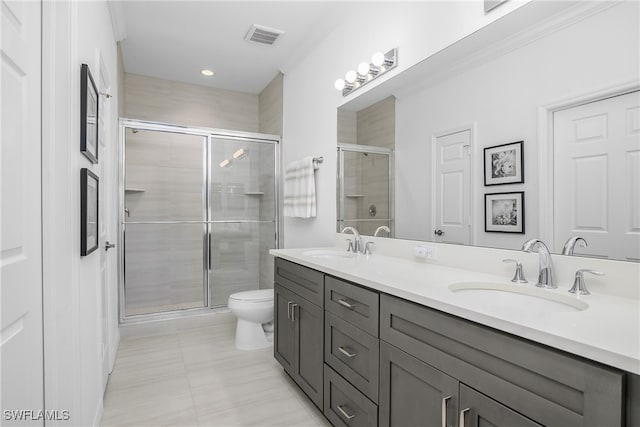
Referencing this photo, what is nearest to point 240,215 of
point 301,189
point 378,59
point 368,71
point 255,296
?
point 301,189

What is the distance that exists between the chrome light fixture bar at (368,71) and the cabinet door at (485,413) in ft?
5.84

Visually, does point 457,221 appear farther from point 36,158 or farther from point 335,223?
point 36,158

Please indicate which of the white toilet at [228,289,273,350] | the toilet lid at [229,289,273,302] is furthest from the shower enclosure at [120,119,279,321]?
the white toilet at [228,289,273,350]

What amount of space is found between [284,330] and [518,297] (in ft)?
4.71

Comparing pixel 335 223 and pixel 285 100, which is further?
pixel 285 100

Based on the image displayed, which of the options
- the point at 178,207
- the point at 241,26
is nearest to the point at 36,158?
the point at 241,26

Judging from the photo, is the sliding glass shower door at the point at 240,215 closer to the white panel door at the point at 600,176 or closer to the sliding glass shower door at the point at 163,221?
the sliding glass shower door at the point at 163,221

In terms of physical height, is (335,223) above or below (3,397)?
above

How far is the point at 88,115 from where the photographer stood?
55.3 inches

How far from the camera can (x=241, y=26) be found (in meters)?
2.77

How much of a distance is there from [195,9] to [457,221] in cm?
238

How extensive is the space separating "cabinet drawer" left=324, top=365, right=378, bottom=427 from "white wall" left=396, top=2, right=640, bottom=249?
84cm

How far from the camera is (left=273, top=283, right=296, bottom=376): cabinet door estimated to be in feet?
6.91

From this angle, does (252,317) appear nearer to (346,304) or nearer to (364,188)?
(364,188)
